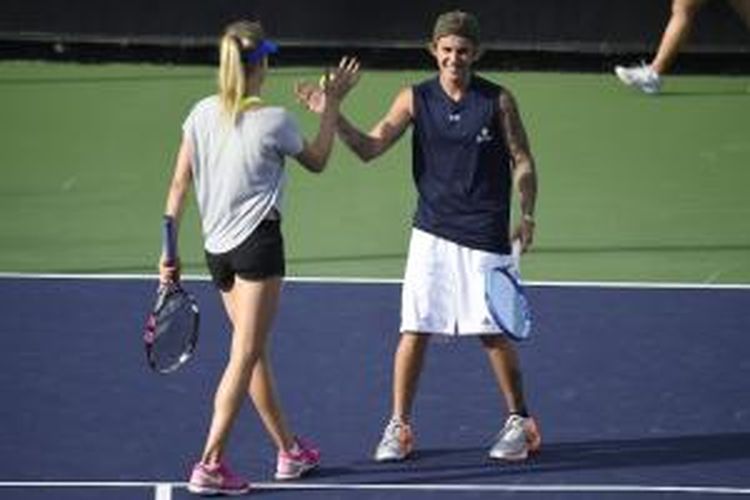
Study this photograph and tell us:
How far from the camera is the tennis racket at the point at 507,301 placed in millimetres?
9305

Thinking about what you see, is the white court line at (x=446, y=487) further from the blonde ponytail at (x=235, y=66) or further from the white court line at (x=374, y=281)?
the white court line at (x=374, y=281)

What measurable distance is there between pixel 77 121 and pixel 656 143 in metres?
4.40

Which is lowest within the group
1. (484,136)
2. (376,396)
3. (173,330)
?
(376,396)

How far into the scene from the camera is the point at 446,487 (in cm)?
931

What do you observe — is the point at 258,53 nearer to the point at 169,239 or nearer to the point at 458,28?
the point at 169,239

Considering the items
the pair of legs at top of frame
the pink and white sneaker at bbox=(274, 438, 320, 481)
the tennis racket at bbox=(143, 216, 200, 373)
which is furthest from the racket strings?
the pair of legs at top of frame

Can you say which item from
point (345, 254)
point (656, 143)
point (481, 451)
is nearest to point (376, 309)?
point (345, 254)

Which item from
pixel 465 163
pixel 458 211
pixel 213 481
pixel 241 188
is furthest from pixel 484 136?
pixel 213 481

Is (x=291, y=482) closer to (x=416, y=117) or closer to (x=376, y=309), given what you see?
(x=416, y=117)

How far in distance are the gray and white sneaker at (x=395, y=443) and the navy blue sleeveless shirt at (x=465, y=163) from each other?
869 millimetres

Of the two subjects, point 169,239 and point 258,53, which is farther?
point 169,239

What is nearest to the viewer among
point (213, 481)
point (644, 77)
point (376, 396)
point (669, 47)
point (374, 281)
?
point (213, 481)

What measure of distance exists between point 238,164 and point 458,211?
117 cm

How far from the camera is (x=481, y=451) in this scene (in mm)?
9812
